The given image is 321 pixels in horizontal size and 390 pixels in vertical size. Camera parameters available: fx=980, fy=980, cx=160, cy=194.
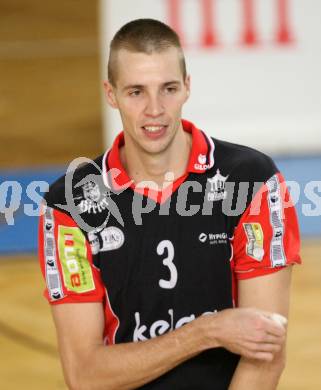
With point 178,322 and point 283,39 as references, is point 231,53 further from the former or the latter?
point 178,322

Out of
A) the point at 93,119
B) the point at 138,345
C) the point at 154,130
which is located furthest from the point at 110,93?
the point at 93,119

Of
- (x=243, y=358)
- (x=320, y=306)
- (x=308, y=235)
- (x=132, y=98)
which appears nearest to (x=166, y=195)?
(x=132, y=98)

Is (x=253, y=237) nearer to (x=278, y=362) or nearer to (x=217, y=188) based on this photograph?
(x=217, y=188)

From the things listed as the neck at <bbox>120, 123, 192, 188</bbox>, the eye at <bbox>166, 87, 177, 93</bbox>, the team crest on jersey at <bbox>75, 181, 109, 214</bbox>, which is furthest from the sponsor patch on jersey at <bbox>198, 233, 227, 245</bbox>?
the eye at <bbox>166, 87, 177, 93</bbox>

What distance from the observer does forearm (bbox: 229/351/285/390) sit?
9.36 feet

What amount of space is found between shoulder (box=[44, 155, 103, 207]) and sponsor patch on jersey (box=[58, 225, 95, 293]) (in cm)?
9

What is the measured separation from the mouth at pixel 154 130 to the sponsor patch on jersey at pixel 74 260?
36cm

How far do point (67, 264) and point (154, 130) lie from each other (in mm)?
497

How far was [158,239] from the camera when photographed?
9.84ft

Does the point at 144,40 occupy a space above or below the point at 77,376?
above

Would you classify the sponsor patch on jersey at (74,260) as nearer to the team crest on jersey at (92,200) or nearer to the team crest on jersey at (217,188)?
the team crest on jersey at (92,200)

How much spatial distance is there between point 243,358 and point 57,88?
305 inches

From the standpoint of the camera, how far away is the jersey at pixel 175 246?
9.79ft

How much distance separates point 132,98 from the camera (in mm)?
2975
